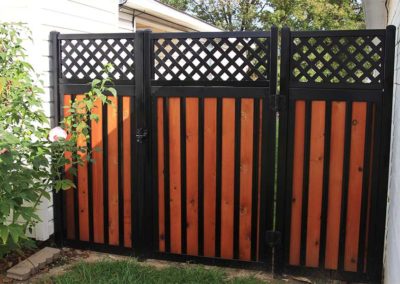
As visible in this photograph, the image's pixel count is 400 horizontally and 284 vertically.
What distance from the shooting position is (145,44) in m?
3.79

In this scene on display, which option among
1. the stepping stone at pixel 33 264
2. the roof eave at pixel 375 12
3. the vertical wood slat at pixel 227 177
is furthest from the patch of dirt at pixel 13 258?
the roof eave at pixel 375 12

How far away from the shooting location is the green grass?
349cm

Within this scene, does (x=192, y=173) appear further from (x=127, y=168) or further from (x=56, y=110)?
(x=56, y=110)

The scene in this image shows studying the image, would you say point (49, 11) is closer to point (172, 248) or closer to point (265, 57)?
point (265, 57)

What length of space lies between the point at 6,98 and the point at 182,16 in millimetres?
5413

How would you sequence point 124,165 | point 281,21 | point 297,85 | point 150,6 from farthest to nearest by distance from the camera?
point 281,21 < point 150,6 < point 124,165 < point 297,85

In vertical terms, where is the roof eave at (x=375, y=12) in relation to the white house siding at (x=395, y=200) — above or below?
above

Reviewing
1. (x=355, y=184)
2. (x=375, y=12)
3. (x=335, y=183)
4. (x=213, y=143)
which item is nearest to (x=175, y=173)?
(x=213, y=143)

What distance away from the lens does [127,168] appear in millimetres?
3984

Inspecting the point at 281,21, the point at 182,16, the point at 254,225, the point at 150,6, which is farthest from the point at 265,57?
the point at 281,21

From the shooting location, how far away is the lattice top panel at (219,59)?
3568 mm

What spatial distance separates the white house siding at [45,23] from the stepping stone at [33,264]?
17 cm

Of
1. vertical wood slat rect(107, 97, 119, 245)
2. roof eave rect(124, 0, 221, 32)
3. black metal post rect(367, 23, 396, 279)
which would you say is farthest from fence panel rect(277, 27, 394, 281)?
roof eave rect(124, 0, 221, 32)

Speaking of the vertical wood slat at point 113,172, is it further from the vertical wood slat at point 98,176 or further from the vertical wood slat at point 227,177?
the vertical wood slat at point 227,177
